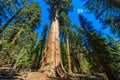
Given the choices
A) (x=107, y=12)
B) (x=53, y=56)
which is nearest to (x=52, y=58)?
(x=53, y=56)

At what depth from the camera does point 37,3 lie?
30.8 m

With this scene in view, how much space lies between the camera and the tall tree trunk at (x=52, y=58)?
1259 centimetres

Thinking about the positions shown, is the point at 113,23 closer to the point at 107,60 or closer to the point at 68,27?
the point at 107,60

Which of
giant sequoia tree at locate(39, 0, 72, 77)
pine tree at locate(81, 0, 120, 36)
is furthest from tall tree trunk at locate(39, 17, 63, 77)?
pine tree at locate(81, 0, 120, 36)

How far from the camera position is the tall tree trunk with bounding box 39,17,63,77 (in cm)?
1259

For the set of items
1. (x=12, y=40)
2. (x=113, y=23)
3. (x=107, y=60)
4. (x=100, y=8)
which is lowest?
(x=107, y=60)

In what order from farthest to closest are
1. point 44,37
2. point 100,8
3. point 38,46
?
point 38,46 < point 44,37 < point 100,8

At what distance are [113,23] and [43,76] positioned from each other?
6.57m

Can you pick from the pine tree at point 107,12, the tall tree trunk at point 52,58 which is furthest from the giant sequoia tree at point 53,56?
the pine tree at point 107,12

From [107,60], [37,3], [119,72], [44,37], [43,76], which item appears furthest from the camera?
[44,37]

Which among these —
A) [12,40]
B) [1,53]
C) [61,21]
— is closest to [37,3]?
[61,21]

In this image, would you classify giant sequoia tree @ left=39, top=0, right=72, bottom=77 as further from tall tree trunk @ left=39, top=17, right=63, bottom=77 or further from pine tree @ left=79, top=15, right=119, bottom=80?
pine tree @ left=79, top=15, right=119, bottom=80

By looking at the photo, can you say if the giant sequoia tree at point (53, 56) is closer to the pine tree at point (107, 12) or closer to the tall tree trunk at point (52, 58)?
the tall tree trunk at point (52, 58)

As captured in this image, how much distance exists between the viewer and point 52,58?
13375mm
